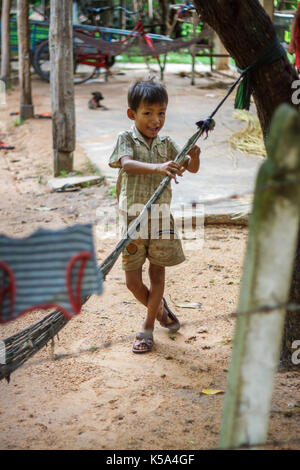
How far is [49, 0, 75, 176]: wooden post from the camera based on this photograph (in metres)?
4.90

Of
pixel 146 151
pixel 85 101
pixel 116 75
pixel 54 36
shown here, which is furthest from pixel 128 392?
pixel 116 75

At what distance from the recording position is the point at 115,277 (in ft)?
11.0

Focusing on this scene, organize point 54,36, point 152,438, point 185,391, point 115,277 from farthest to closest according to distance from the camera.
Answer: point 54,36 → point 115,277 → point 185,391 → point 152,438

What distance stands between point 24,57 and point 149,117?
5.19m

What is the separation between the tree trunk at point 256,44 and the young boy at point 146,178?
1.04 feet

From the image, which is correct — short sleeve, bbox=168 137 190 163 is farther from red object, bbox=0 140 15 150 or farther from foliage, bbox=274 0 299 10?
foliage, bbox=274 0 299 10

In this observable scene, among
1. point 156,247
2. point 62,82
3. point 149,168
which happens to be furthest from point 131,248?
point 62,82

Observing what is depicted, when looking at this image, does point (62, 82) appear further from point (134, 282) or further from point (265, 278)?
point (265, 278)

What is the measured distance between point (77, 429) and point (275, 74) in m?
1.48

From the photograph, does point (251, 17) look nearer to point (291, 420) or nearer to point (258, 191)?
point (258, 191)

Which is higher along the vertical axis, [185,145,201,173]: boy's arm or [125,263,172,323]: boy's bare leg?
[185,145,201,173]: boy's arm

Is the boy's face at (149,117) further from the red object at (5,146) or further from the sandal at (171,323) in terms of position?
the red object at (5,146)

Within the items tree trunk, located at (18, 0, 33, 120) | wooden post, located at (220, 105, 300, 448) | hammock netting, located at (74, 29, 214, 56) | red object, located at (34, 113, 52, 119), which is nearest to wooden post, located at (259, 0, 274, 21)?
hammock netting, located at (74, 29, 214, 56)

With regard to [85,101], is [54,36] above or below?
above
